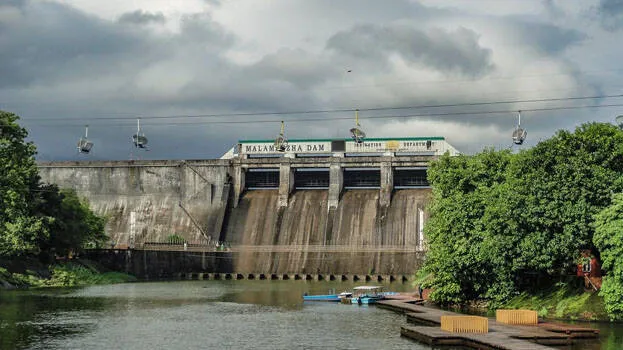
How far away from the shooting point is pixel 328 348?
47469mm

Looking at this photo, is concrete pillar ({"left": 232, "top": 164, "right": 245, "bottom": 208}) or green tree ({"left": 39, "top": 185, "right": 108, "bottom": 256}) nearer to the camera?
green tree ({"left": 39, "top": 185, "right": 108, "bottom": 256})

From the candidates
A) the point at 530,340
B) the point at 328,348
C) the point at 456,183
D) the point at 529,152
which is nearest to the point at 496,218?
the point at 529,152

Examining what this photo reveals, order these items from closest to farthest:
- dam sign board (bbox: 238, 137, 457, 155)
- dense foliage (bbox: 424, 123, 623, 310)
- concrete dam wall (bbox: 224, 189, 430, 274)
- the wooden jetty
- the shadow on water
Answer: the wooden jetty → the shadow on water → dense foliage (bbox: 424, 123, 623, 310) → concrete dam wall (bbox: 224, 189, 430, 274) → dam sign board (bbox: 238, 137, 457, 155)

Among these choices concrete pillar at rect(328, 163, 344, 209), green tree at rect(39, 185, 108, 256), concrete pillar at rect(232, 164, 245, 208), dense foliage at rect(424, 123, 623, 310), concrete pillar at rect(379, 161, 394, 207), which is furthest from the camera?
concrete pillar at rect(232, 164, 245, 208)

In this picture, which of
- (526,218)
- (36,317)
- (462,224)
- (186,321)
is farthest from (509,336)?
(36,317)

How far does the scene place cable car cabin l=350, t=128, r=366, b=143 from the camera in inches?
5643

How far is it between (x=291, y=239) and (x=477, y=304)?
201 ft

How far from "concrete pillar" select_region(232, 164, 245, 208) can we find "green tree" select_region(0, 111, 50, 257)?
4361 centimetres

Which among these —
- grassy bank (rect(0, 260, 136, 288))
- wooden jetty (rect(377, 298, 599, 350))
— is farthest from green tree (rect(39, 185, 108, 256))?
wooden jetty (rect(377, 298, 599, 350))

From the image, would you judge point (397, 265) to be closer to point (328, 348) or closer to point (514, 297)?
point (514, 297)

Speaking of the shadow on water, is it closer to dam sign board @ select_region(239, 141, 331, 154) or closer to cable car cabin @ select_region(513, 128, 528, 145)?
dam sign board @ select_region(239, 141, 331, 154)

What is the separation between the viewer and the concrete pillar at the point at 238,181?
138000mm

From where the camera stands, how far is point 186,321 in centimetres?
6131

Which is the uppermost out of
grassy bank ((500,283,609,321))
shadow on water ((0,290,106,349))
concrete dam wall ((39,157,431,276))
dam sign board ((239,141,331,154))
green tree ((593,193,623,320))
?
dam sign board ((239,141,331,154))
